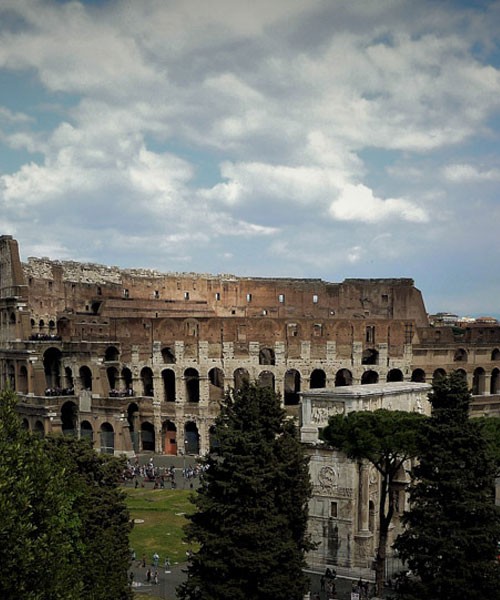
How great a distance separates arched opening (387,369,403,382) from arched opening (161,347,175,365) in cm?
1600

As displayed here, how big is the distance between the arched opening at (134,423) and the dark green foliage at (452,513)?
34736 millimetres

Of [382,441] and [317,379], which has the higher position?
[382,441]

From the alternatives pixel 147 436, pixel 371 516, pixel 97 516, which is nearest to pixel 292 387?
pixel 147 436

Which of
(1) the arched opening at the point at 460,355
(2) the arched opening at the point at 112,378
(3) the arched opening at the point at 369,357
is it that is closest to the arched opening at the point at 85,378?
(2) the arched opening at the point at 112,378

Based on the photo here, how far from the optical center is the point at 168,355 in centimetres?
5631

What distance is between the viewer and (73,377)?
54938 millimetres

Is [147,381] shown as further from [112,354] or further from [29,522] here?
[29,522]

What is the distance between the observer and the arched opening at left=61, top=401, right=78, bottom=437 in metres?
54.4

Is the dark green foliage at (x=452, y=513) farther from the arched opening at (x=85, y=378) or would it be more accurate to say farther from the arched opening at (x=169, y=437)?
the arched opening at (x=85, y=378)

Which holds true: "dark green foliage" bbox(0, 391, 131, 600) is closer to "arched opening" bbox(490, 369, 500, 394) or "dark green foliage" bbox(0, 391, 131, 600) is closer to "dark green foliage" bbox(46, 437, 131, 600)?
"dark green foliage" bbox(46, 437, 131, 600)

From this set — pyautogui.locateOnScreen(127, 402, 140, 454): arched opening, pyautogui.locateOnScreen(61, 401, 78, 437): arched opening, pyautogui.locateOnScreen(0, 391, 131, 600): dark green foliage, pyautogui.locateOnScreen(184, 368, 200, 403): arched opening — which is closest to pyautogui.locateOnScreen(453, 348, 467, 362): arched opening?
pyautogui.locateOnScreen(184, 368, 200, 403): arched opening

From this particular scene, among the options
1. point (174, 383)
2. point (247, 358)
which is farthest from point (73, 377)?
point (247, 358)

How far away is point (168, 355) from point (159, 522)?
71.0ft

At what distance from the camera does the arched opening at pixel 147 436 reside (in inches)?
2149
